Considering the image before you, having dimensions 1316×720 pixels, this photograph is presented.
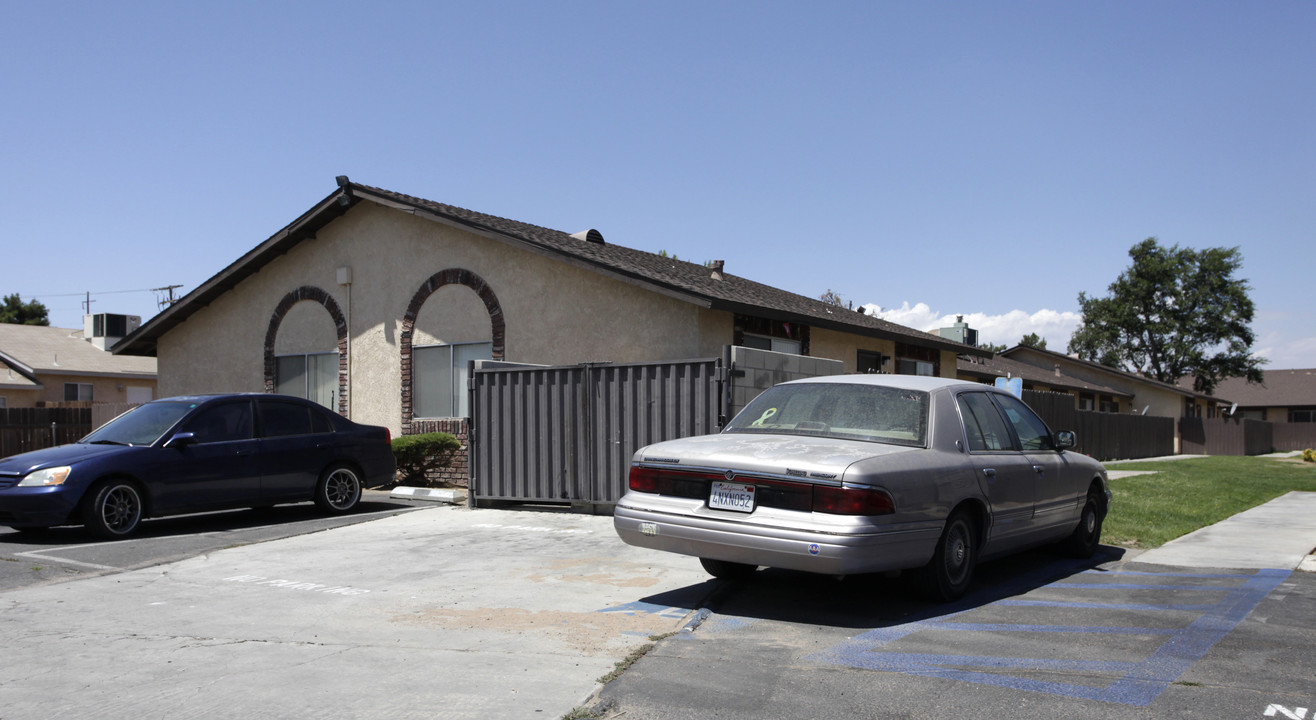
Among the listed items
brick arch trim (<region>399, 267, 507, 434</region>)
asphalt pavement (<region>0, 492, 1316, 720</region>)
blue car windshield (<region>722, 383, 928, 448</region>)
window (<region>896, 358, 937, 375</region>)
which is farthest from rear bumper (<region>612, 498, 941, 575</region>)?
window (<region>896, 358, 937, 375</region>)

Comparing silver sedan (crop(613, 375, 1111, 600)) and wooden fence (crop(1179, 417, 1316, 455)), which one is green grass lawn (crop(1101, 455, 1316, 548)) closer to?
silver sedan (crop(613, 375, 1111, 600))

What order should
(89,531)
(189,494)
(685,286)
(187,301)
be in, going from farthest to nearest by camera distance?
(187,301), (685,286), (189,494), (89,531)

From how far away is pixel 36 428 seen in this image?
21.7 metres

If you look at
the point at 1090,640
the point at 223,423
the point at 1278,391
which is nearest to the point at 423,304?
the point at 223,423

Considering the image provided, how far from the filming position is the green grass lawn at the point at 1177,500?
1045 cm

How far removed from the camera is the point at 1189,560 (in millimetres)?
8648

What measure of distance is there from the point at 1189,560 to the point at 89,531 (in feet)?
34.0

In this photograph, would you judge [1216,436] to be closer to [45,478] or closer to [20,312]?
[45,478]

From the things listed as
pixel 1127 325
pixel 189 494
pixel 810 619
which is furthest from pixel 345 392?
pixel 1127 325

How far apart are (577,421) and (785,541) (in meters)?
6.53

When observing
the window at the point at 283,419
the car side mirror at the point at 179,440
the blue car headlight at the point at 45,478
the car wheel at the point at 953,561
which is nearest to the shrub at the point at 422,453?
the window at the point at 283,419

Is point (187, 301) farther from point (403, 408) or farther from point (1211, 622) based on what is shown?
point (1211, 622)

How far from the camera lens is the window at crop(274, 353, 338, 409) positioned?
1872cm

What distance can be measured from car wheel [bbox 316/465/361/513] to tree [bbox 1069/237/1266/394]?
67.9 meters
